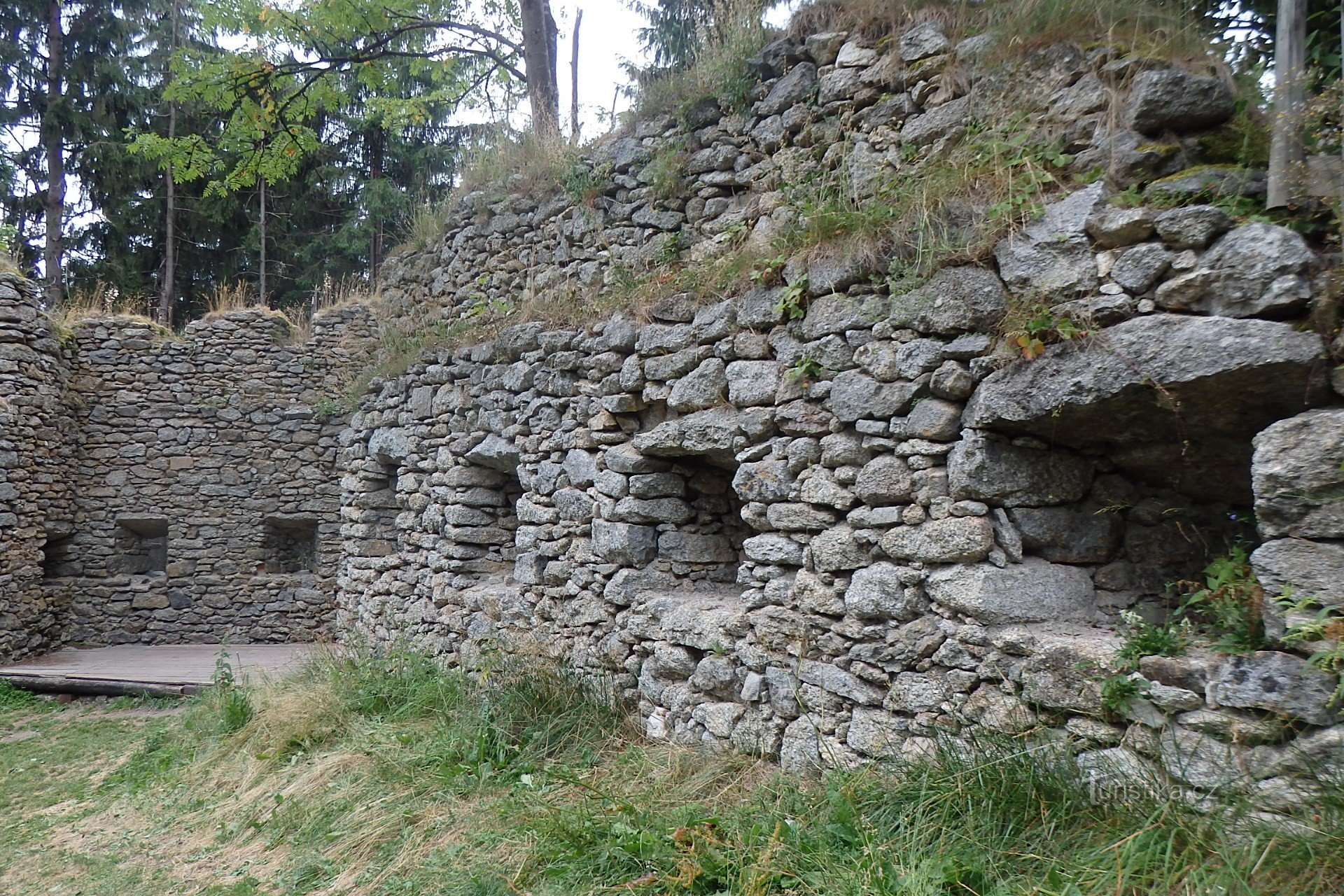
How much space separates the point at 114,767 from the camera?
6613mm

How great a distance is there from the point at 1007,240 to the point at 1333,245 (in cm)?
103

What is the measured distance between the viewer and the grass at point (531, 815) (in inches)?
106

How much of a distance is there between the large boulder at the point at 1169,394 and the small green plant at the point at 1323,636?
70 centimetres

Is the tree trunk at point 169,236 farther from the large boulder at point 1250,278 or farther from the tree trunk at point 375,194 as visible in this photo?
the large boulder at point 1250,278

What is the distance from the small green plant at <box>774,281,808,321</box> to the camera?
425 cm

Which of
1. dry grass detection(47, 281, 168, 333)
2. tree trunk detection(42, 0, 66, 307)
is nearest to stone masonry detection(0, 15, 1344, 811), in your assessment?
dry grass detection(47, 281, 168, 333)

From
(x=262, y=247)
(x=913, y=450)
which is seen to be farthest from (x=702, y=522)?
(x=262, y=247)

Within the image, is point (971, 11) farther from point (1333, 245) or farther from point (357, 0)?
point (357, 0)

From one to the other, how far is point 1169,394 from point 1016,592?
0.89 meters

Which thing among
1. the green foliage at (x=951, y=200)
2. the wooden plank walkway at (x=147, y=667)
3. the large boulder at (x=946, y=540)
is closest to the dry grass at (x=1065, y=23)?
the green foliage at (x=951, y=200)

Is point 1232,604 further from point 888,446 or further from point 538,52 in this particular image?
point 538,52

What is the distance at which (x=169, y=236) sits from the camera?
60.0ft

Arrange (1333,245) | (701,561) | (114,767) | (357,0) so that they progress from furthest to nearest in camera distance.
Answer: (357,0)
(114,767)
(701,561)
(1333,245)

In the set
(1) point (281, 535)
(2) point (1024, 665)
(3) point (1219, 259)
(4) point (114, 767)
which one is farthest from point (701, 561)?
(1) point (281, 535)
